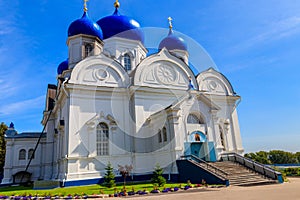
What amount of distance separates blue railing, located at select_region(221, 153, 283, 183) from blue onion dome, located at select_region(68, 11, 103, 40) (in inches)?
540

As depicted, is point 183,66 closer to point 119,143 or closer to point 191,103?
point 191,103

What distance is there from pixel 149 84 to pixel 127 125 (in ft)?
11.5

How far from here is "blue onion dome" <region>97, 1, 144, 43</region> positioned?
69.3 feet

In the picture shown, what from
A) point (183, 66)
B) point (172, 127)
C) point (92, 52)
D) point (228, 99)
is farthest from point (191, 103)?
point (92, 52)

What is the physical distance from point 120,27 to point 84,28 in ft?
11.6

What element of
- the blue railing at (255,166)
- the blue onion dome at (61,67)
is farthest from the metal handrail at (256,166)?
the blue onion dome at (61,67)

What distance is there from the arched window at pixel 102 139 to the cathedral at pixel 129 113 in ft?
0.21

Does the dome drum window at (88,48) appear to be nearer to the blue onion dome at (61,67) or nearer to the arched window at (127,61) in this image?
the arched window at (127,61)

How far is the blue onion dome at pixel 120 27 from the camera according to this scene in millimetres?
21125

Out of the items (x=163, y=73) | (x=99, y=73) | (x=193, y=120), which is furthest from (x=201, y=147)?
(x=99, y=73)

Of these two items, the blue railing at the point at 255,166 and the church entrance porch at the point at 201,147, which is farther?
the church entrance porch at the point at 201,147

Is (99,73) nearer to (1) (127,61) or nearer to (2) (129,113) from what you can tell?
(2) (129,113)

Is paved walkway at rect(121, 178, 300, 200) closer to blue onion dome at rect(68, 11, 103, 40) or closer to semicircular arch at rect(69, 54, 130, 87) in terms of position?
semicircular arch at rect(69, 54, 130, 87)

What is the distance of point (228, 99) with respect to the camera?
2005 centimetres
